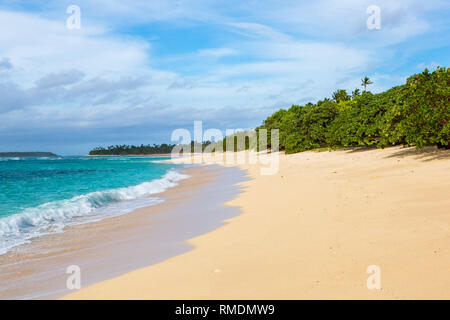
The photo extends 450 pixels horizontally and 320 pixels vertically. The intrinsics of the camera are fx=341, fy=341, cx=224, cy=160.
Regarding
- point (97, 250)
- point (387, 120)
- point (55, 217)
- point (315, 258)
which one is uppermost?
point (387, 120)

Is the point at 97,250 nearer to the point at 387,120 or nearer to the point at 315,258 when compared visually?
the point at 315,258

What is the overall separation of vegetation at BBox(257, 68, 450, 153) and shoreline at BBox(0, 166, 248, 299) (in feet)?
42.0

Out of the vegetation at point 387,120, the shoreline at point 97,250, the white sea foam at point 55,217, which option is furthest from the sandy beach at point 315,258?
the vegetation at point 387,120

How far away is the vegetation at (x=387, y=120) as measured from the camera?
1756 cm

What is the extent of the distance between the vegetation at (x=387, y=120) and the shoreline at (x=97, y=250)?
504 inches

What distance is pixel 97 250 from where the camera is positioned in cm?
737

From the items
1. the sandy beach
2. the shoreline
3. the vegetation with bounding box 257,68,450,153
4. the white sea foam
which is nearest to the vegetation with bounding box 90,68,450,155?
the vegetation with bounding box 257,68,450,153

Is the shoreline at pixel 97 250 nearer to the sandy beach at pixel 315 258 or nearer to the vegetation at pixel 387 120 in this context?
the sandy beach at pixel 315 258

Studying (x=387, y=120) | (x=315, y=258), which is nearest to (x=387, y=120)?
(x=387, y=120)

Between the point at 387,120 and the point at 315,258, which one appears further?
the point at 387,120

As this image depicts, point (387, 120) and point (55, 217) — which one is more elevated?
point (387, 120)

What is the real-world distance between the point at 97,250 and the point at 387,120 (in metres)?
20.7
